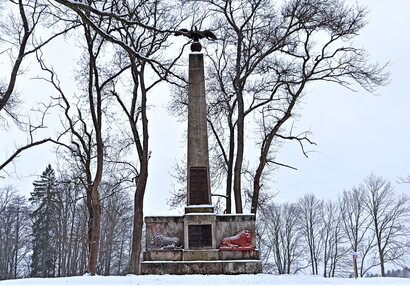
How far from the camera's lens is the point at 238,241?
1276 centimetres

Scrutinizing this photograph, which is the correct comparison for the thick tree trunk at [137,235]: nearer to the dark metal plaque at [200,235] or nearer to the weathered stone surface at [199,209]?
the dark metal plaque at [200,235]

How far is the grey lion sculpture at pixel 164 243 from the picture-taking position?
12586 mm

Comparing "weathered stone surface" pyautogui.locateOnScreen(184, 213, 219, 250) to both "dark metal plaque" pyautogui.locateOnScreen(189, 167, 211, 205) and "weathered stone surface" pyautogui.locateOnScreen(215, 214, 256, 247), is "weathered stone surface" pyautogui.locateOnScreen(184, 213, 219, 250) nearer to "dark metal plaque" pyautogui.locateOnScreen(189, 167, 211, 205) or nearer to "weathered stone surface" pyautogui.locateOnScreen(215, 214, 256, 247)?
"weathered stone surface" pyautogui.locateOnScreen(215, 214, 256, 247)

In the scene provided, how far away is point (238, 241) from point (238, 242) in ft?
0.10

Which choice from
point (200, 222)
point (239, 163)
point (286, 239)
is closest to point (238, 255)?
point (200, 222)

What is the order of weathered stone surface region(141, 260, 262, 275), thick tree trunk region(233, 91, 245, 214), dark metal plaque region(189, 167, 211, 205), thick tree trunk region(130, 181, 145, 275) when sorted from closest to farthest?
weathered stone surface region(141, 260, 262, 275)
dark metal plaque region(189, 167, 211, 205)
thick tree trunk region(130, 181, 145, 275)
thick tree trunk region(233, 91, 245, 214)

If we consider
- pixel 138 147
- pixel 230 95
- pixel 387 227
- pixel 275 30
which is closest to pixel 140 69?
pixel 138 147

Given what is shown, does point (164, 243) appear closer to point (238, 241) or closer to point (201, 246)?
point (201, 246)

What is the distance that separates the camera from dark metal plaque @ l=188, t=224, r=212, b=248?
41.7ft

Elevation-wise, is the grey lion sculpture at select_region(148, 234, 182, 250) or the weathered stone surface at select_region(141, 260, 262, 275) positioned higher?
the grey lion sculpture at select_region(148, 234, 182, 250)

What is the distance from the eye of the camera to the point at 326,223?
41.6 meters

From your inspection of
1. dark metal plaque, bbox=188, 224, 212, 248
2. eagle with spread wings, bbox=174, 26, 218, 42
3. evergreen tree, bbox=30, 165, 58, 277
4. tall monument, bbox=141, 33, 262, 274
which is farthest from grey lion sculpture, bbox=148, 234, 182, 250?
evergreen tree, bbox=30, 165, 58, 277

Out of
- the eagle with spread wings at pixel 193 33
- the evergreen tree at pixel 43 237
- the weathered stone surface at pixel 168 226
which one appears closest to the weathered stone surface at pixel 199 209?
the weathered stone surface at pixel 168 226

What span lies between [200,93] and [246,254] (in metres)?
5.44
